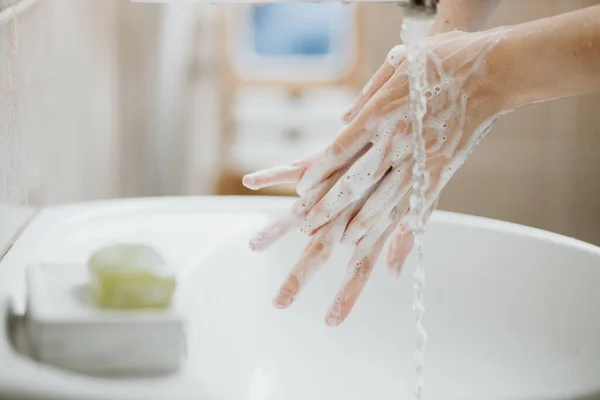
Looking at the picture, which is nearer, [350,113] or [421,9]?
[421,9]

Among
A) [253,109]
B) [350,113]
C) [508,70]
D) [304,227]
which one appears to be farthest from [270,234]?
[253,109]

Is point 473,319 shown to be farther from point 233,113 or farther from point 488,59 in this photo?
point 233,113

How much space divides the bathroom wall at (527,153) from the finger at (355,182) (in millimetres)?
1404

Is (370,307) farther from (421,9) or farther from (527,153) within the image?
(527,153)

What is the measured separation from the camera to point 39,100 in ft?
2.40

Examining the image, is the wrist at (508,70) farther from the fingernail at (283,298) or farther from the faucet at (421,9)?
the fingernail at (283,298)

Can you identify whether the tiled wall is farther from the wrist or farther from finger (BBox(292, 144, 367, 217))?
the wrist

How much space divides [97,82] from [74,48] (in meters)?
0.15

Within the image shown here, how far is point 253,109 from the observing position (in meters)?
1.94

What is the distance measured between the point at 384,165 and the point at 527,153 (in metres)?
1.57

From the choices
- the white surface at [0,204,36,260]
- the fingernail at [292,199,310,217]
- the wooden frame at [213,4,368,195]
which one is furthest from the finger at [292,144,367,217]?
the wooden frame at [213,4,368,195]

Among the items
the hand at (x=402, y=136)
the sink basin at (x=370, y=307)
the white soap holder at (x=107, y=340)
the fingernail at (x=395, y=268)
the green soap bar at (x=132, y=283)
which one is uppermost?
the hand at (x=402, y=136)

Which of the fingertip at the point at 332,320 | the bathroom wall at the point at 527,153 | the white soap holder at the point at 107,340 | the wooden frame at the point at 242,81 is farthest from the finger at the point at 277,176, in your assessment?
the bathroom wall at the point at 527,153

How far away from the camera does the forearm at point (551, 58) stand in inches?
22.7
